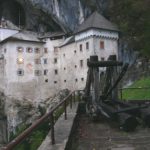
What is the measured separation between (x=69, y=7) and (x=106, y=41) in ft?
35.8

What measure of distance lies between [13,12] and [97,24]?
19.6m

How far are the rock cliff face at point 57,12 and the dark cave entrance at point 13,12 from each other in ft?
4.67

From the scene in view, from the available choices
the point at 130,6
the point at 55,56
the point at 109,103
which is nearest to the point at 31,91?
the point at 55,56

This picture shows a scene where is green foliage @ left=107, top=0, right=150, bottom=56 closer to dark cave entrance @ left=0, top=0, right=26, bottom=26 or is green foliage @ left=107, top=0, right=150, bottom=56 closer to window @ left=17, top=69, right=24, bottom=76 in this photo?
dark cave entrance @ left=0, top=0, right=26, bottom=26

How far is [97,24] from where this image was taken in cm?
5844

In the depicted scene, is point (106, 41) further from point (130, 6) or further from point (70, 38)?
point (130, 6)

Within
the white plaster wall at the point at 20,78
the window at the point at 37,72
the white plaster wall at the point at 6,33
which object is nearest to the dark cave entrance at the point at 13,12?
the white plaster wall at the point at 6,33

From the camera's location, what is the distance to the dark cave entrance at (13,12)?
67.9 meters

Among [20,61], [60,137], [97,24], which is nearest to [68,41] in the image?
[97,24]

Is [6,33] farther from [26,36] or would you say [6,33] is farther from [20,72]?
[20,72]

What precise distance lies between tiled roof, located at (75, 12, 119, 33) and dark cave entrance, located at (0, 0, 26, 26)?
1437 centimetres

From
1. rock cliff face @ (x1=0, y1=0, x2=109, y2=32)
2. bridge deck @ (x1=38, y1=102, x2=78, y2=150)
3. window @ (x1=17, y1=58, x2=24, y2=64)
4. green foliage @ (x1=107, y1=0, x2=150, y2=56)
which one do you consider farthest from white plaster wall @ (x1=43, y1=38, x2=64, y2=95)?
bridge deck @ (x1=38, y1=102, x2=78, y2=150)

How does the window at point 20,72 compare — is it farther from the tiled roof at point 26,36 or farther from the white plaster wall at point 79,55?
the white plaster wall at point 79,55

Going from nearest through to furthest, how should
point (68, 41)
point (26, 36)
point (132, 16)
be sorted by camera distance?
point (132, 16) → point (68, 41) → point (26, 36)
